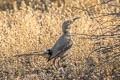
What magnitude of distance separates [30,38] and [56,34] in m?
0.80

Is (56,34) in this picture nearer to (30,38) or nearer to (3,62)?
(30,38)

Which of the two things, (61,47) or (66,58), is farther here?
(66,58)

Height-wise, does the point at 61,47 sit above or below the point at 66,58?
above

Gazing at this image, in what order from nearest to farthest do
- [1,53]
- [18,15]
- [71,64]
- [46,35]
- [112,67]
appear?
[112,67] < [71,64] < [1,53] < [46,35] < [18,15]

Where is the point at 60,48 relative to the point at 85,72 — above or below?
above

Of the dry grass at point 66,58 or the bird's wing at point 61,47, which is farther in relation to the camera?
the bird's wing at point 61,47

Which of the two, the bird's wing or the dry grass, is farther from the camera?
the bird's wing

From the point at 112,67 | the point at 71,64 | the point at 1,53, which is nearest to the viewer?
the point at 112,67

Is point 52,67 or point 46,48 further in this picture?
point 46,48

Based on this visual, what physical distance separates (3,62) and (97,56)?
181cm

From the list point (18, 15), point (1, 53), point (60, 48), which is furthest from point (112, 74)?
point (18, 15)

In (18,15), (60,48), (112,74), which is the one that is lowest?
(112,74)

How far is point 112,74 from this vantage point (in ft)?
19.7

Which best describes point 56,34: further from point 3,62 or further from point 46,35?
point 3,62
